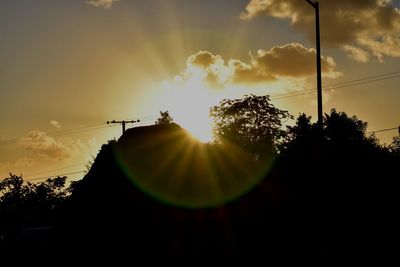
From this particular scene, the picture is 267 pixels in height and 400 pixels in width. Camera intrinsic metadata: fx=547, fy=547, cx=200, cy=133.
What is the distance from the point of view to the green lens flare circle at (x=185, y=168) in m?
14.9

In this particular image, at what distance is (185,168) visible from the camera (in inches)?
613

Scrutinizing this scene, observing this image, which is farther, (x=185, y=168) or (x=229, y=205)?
(x=185, y=168)

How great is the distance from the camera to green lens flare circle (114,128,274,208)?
14.9m

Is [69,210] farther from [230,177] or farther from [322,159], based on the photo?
[322,159]

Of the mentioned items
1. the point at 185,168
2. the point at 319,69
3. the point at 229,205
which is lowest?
the point at 229,205

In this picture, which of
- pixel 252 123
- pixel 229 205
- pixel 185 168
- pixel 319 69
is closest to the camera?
pixel 229 205

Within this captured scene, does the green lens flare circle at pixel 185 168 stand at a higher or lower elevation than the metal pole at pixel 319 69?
lower

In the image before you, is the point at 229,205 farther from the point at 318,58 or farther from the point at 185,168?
the point at 318,58

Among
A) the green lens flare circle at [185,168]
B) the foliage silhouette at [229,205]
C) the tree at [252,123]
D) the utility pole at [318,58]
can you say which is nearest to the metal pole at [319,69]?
the utility pole at [318,58]

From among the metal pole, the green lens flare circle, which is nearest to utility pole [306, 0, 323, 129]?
the metal pole

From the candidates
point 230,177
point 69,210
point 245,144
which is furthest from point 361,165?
point 245,144

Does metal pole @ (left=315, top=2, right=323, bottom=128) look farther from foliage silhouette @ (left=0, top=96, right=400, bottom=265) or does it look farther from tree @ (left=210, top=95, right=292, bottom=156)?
tree @ (left=210, top=95, right=292, bottom=156)

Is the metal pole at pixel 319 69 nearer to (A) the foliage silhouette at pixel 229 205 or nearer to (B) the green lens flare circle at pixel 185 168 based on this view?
(A) the foliage silhouette at pixel 229 205

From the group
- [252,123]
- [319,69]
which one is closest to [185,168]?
[319,69]
